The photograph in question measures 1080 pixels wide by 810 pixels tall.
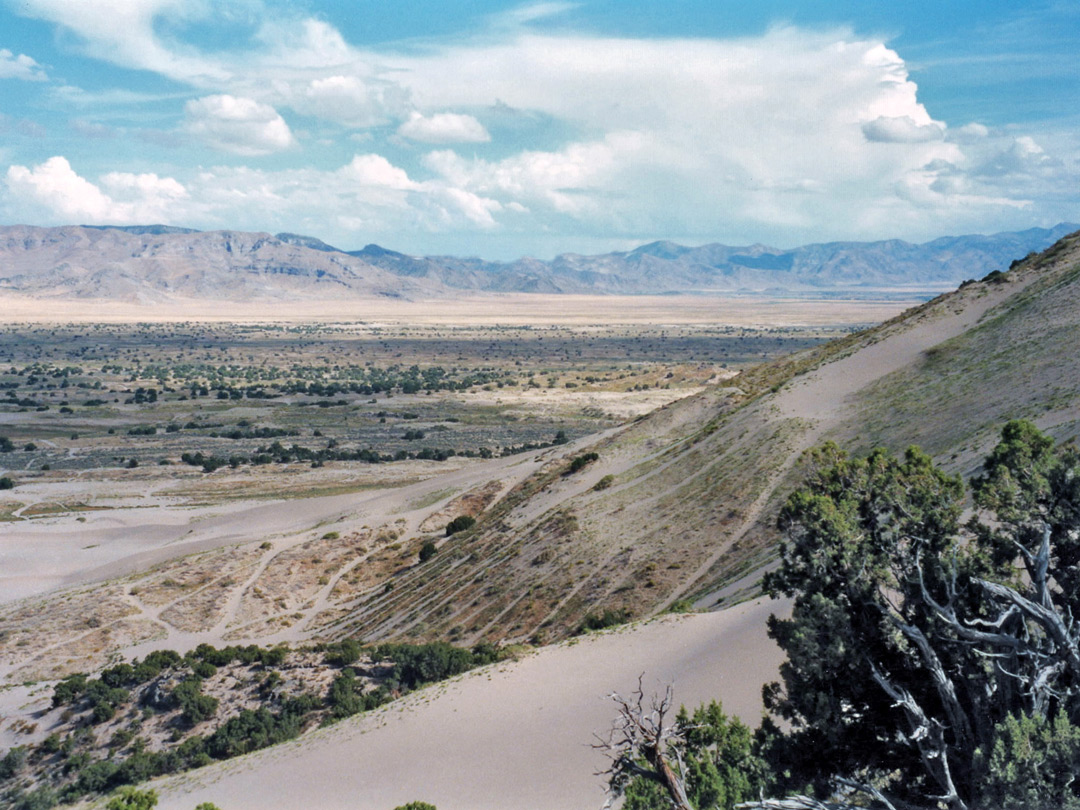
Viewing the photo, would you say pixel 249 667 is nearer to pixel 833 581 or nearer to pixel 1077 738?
pixel 833 581

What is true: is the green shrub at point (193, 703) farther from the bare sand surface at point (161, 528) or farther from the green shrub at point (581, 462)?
the green shrub at point (581, 462)

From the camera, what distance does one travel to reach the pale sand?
16516mm

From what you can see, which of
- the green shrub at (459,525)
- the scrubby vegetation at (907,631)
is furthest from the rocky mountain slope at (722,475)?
the scrubby vegetation at (907,631)

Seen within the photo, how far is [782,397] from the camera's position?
142 ft

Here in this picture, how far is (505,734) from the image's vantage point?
18.1 m

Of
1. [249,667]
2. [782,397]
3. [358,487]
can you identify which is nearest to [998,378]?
[782,397]

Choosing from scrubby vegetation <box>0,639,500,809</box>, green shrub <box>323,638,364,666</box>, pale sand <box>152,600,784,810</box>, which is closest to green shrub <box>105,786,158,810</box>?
pale sand <box>152,600,784,810</box>

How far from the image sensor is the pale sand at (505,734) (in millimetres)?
16516

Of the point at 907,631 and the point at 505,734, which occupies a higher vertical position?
the point at 907,631

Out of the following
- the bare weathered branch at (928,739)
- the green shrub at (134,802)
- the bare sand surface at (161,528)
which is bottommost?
the bare sand surface at (161,528)

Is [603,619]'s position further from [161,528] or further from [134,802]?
[161,528]

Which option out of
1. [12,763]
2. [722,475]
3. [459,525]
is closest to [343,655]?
[12,763]

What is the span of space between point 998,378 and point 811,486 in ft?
81.6

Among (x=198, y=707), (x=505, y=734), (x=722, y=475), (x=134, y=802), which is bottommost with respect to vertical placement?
(x=198, y=707)
